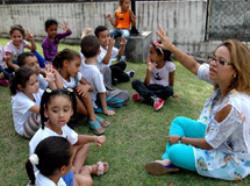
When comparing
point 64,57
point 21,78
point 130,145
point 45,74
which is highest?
point 64,57

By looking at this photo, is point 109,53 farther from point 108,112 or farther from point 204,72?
point 204,72

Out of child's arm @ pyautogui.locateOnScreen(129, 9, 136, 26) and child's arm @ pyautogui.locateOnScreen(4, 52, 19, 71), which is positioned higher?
child's arm @ pyautogui.locateOnScreen(129, 9, 136, 26)

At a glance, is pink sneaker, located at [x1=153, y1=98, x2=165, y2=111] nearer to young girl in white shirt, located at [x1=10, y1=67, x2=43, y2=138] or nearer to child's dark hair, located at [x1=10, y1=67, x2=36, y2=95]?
young girl in white shirt, located at [x1=10, y1=67, x2=43, y2=138]

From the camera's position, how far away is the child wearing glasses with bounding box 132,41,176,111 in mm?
3947

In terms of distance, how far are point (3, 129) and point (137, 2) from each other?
4148 millimetres

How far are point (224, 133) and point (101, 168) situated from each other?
1.01 meters

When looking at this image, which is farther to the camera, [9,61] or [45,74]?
[9,61]

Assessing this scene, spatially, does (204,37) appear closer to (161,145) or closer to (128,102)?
(128,102)

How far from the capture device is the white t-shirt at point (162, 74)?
4.06 m

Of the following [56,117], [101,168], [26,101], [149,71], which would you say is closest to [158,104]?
[149,71]

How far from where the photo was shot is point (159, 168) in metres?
2.62

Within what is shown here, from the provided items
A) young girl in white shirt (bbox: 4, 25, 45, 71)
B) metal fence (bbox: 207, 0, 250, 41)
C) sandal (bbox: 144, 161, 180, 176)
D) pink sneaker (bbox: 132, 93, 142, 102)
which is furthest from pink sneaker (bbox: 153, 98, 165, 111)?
metal fence (bbox: 207, 0, 250, 41)

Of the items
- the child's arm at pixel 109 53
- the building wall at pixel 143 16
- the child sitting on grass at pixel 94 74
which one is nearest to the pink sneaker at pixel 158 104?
the child sitting on grass at pixel 94 74

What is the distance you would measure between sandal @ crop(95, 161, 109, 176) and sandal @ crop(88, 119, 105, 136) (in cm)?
63
